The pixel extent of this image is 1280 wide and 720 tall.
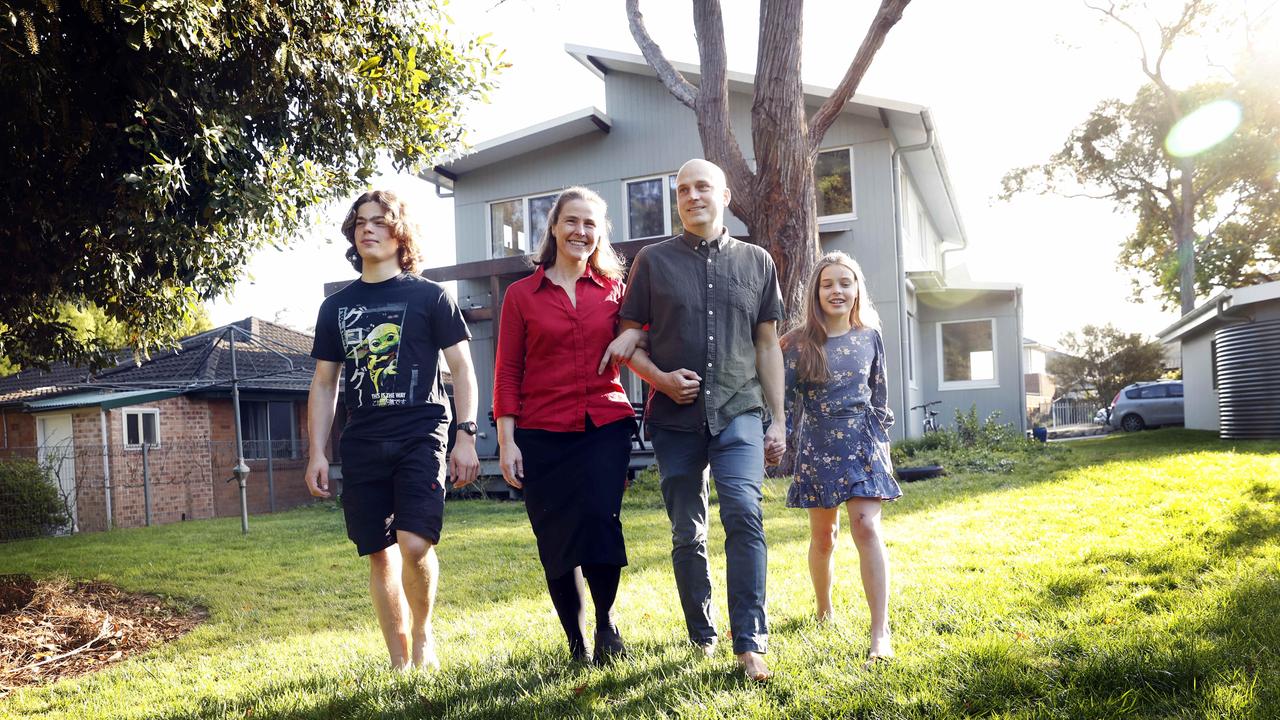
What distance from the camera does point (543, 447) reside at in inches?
140

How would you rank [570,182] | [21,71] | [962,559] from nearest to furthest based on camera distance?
[21,71]
[962,559]
[570,182]

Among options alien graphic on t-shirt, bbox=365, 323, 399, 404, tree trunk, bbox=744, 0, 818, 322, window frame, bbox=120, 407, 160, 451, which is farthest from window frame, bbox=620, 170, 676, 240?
alien graphic on t-shirt, bbox=365, 323, 399, 404

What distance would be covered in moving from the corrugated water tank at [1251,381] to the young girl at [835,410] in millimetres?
13554

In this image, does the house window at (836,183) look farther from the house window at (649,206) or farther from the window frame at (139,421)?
the window frame at (139,421)

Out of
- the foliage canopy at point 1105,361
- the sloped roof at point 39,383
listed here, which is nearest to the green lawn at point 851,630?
the sloped roof at point 39,383

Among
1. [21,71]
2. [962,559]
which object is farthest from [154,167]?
[962,559]

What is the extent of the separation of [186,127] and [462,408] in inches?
109

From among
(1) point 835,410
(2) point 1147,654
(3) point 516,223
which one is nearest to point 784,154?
(1) point 835,410

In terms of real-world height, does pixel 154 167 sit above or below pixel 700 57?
below

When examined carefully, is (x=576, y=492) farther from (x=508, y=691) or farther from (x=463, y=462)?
(x=508, y=691)

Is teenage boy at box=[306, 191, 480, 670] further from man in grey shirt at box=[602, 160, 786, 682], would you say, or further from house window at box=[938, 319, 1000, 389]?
house window at box=[938, 319, 1000, 389]

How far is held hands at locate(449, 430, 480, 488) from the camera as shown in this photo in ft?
11.6

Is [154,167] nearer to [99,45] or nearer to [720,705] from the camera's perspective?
[99,45]

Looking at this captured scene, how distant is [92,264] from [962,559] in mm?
5956
